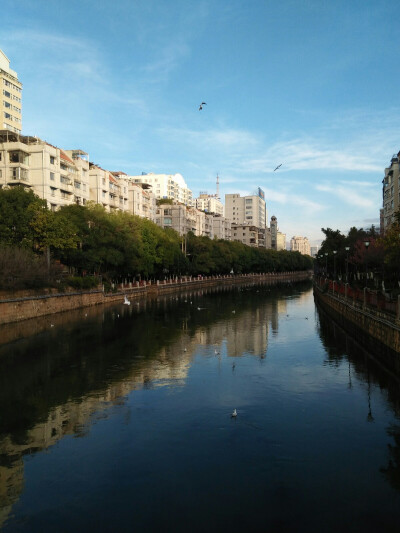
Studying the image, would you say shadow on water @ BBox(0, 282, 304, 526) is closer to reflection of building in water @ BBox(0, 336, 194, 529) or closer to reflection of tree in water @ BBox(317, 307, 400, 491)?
reflection of building in water @ BBox(0, 336, 194, 529)

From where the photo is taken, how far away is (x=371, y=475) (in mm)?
13172

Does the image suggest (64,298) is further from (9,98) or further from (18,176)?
(9,98)

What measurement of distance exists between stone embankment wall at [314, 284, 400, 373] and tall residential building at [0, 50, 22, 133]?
69522 mm

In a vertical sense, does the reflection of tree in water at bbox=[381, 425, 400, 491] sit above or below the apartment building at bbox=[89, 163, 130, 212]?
below

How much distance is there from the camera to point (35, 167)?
66688 millimetres

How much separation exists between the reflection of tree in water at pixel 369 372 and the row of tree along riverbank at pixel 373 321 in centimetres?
63

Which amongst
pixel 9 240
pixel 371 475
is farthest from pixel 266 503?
pixel 9 240

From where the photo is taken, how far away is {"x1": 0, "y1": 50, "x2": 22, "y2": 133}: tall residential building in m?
82.6

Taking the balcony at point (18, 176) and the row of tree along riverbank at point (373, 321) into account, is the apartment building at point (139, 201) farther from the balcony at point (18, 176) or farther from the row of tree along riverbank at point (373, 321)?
the row of tree along riverbank at point (373, 321)

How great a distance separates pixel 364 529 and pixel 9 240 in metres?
44.5

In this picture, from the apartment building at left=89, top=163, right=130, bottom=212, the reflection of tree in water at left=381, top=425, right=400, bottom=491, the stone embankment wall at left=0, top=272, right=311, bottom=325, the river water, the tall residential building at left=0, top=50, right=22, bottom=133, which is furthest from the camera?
the apartment building at left=89, top=163, right=130, bottom=212

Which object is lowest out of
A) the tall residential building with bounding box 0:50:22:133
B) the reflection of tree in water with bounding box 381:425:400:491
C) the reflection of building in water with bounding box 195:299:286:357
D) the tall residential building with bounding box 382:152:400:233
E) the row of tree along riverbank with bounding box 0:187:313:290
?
the reflection of tree in water with bounding box 381:425:400:491

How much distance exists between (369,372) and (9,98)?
83602 mm

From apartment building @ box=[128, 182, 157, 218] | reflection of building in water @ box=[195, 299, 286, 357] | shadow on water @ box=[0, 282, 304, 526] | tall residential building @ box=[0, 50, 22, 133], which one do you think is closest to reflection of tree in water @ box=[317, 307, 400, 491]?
reflection of building in water @ box=[195, 299, 286, 357]
